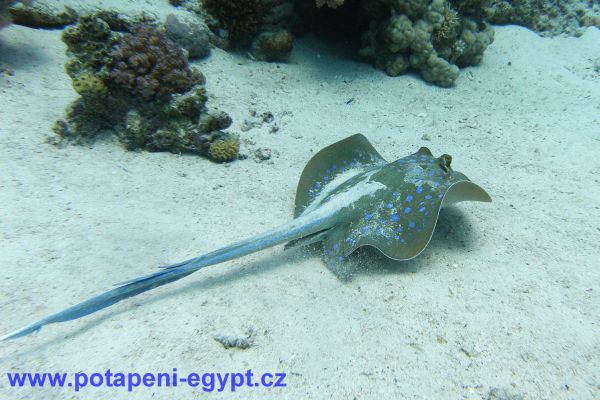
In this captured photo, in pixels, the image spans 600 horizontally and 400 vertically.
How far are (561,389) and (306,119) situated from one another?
4920 millimetres

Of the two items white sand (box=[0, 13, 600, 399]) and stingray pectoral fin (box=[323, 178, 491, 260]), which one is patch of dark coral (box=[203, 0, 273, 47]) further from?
stingray pectoral fin (box=[323, 178, 491, 260])

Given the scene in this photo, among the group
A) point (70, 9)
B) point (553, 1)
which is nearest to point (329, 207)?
point (70, 9)

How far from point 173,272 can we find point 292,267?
3.90ft

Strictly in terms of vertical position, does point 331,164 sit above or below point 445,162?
below

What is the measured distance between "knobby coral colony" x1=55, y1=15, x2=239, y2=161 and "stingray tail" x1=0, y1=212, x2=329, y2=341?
2146 mm

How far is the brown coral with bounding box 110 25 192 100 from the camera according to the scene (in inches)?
174

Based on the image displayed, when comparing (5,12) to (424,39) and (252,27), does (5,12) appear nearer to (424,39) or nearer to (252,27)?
(252,27)

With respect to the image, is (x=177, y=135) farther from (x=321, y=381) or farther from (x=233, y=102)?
(x=321, y=381)

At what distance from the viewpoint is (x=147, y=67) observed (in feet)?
14.6

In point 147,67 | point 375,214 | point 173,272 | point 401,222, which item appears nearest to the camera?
point 173,272

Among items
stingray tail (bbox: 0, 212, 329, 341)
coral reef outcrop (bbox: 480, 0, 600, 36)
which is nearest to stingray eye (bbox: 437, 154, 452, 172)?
stingray tail (bbox: 0, 212, 329, 341)

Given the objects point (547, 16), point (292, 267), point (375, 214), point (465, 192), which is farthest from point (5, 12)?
point (547, 16)

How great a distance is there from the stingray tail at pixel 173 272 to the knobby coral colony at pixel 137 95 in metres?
2.15

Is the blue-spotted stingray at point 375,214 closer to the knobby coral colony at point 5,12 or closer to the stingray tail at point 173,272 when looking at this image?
the stingray tail at point 173,272
